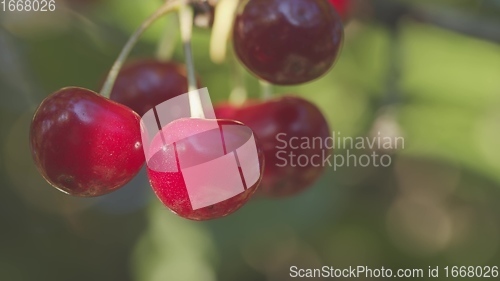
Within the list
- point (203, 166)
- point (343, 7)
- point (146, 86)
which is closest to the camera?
point (203, 166)

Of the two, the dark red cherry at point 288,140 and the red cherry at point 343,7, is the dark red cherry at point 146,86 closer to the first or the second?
the dark red cherry at point 288,140

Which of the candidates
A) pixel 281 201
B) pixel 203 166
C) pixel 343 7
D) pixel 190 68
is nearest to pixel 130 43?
pixel 190 68

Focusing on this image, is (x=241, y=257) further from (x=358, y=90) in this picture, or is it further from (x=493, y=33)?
(x=493, y=33)

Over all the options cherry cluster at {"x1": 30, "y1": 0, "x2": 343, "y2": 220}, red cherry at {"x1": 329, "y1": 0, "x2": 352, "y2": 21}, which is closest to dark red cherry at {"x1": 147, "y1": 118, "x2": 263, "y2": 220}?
cherry cluster at {"x1": 30, "y1": 0, "x2": 343, "y2": 220}

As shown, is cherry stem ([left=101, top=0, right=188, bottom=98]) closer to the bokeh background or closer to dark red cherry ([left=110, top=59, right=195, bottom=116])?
dark red cherry ([left=110, top=59, right=195, bottom=116])

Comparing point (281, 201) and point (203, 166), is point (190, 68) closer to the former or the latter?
point (203, 166)

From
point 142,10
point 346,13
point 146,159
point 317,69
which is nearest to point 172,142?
point 146,159
